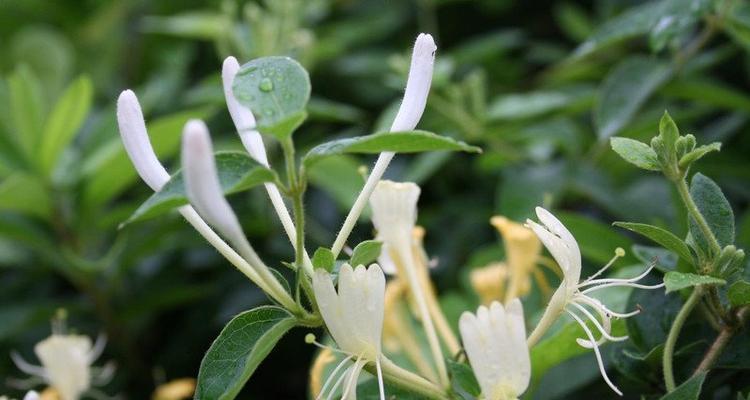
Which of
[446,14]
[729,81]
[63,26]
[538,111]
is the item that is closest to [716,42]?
[729,81]

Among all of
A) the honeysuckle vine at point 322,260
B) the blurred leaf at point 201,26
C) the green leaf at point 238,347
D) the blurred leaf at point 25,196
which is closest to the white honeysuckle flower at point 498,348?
the honeysuckle vine at point 322,260

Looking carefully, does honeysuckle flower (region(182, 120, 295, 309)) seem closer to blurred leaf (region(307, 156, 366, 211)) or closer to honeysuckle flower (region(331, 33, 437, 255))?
honeysuckle flower (region(331, 33, 437, 255))

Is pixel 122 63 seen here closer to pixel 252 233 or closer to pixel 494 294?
pixel 252 233

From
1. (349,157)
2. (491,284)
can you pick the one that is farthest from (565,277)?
(349,157)

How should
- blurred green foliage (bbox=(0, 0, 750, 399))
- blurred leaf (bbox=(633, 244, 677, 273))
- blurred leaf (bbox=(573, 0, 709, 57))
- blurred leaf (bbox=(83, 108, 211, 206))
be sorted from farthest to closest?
blurred leaf (bbox=(83, 108, 211, 206)) < blurred green foliage (bbox=(0, 0, 750, 399)) < blurred leaf (bbox=(573, 0, 709, 57)) < blurred leaf (bbox=(633, 244, 677, 273))

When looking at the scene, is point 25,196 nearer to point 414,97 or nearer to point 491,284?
point 491,284

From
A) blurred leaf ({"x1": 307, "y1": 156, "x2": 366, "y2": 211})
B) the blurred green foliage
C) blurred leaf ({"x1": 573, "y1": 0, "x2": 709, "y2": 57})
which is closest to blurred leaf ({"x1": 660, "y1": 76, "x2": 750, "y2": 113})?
the blurred green foliage

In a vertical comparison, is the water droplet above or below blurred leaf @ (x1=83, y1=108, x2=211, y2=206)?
below
